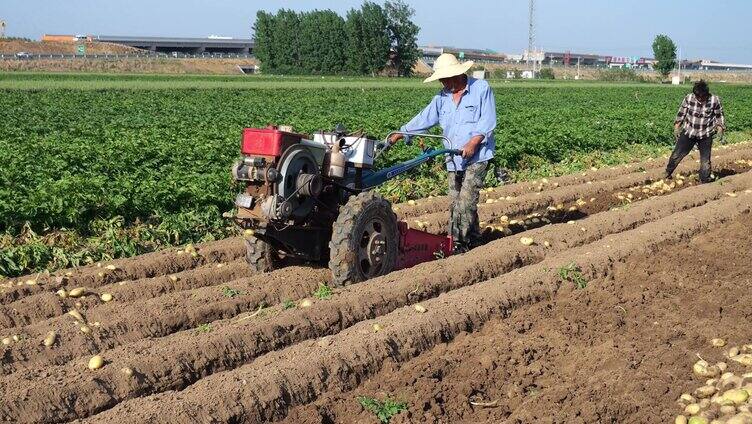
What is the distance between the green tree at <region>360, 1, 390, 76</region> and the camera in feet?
296

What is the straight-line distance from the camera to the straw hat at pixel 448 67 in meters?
7.62

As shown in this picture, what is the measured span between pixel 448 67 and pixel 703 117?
7293mm

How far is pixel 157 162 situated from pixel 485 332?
7.04 m

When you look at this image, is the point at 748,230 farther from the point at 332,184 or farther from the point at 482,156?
the point at 332,184

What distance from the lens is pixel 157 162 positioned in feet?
38.4

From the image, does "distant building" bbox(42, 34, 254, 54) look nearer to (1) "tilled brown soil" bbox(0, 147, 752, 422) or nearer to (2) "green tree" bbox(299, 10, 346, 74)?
(2) "green tree" bbox(299, 10, 346, 74)

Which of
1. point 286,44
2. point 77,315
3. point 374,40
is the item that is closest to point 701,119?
point 77,315

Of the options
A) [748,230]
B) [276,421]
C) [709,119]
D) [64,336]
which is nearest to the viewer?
[276,421]

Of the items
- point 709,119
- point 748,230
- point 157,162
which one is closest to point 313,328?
point 748,230

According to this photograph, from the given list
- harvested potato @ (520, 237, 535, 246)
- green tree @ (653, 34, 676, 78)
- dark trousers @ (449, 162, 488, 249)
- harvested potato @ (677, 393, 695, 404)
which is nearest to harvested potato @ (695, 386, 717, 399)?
harvested potato @ (677, 393, 695, 404)

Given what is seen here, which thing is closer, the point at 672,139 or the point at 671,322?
the point at 671,322

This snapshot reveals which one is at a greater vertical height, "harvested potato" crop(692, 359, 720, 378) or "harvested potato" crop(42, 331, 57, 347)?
"harvested potato" crop(42, 331, 57, 347)

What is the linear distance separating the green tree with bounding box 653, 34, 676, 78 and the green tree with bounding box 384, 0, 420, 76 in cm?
3116

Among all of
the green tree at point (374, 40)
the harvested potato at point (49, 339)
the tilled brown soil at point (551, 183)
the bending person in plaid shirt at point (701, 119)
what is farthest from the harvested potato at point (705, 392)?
the green tree at point (374, 40)
